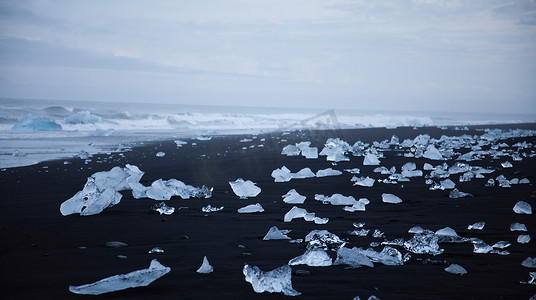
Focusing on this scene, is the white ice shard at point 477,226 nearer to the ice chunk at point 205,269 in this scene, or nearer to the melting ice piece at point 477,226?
the melting ice piece at point 477,226

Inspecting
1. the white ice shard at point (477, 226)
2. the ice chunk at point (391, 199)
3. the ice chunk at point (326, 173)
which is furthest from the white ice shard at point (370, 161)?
the white ice shard at point (477, 226)

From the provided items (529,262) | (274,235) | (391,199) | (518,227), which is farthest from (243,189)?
(529,262)

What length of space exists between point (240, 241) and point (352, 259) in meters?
0.85

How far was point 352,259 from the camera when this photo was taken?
2322mm

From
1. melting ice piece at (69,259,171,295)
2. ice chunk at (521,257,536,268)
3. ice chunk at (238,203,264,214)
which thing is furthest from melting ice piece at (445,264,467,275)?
ice chunk at (238,203,264,214)

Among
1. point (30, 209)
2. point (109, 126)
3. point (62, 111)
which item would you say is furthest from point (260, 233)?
point (62, 111)

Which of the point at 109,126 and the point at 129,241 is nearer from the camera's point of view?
the point at 129,241

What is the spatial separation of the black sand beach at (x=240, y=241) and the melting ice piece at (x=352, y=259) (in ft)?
0.10

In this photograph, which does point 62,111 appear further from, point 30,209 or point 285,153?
point 30,209

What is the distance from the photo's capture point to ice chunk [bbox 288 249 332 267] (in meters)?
2.33

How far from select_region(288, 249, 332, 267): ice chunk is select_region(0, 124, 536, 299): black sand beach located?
1.7 inches

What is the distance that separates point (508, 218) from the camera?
11.5 ft

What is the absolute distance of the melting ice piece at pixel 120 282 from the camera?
6.22 feet

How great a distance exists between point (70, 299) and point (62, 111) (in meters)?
32.7
